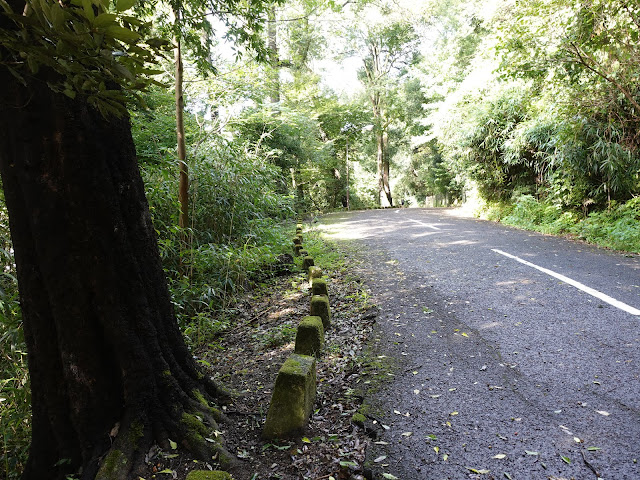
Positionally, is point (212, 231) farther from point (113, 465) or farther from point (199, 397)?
point (113, 465)

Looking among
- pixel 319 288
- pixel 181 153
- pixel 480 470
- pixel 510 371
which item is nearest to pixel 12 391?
pixel 319 288

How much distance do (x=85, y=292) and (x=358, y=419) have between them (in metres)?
1.75

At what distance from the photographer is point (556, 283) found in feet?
15.6

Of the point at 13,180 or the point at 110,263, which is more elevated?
the point at 13,180

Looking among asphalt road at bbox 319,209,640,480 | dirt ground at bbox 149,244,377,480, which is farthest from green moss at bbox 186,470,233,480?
asphalt road at bbox 319,209,640,480

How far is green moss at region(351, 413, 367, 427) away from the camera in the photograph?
2453 millimetres

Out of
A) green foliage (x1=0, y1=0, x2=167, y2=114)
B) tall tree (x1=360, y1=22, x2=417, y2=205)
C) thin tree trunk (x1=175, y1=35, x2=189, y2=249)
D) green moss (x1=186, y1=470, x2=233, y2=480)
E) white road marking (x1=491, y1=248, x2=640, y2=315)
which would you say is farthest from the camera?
tall tree (x1=360, y1=22, x2=417, y2=205)

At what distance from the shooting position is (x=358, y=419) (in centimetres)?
247

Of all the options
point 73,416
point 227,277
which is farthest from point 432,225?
point 73,416

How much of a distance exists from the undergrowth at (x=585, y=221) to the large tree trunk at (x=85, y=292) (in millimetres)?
7516

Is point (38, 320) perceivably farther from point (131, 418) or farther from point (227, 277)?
point (227, 277)

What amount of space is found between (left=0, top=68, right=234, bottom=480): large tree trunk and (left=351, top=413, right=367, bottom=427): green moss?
903mm

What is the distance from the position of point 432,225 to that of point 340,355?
Answer: 8.14 meters

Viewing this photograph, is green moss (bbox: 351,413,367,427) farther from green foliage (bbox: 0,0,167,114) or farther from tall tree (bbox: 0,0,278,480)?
green foliage (bbox: 0,0,167,114)
